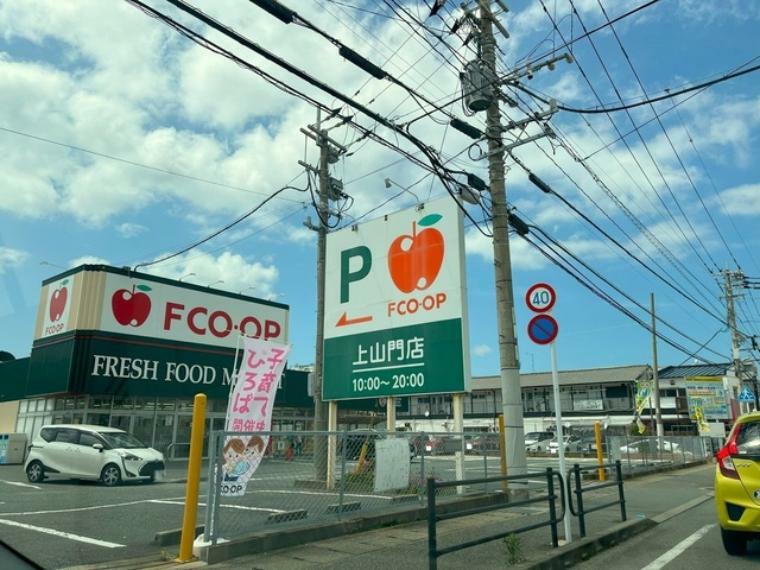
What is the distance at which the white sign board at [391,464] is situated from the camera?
888 centimetres

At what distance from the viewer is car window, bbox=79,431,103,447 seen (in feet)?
51.5

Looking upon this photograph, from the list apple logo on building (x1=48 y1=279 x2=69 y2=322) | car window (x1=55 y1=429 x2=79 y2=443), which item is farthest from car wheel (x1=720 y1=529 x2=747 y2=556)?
apple logo on building (x1=48 y1=279 x2=69 y2=322)

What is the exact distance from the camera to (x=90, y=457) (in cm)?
1545

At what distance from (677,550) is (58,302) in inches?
936

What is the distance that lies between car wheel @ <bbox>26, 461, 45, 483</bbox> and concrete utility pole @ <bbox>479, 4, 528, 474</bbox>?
1251 cm

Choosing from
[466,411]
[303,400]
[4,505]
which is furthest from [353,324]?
[466,411]

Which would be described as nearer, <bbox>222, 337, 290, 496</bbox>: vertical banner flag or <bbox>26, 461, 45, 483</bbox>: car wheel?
<bbox>222, 337, 290, 496</bbox>: vertical banner flag

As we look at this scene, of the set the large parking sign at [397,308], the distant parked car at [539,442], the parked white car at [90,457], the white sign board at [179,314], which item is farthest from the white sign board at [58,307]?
the distant parked car at [539,442]

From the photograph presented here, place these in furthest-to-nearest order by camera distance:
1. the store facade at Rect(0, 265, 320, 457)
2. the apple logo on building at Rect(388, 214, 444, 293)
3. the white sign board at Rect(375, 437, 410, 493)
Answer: the store facade at Rect(0, 265, 320, 457), the apple logo on building at Rect(388, 214, 444, 293), the white sign board at Rect(375, 437, 410, 493)

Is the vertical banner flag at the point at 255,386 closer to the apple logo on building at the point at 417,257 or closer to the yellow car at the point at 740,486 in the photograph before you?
the apple logo on building at the point at 417,257

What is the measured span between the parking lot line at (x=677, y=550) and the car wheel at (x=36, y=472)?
15244 millimetres

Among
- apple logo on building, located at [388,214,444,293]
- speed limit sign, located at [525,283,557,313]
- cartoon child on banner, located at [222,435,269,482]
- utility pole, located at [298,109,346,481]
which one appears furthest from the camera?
utility pole, located at [298,109,346,481]

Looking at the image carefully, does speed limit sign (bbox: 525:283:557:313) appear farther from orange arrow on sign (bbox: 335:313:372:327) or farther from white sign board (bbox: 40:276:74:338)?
white sign board (bbox: 40:276:74:338)

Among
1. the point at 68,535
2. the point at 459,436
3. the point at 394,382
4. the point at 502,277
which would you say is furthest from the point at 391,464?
the point at 502,277
